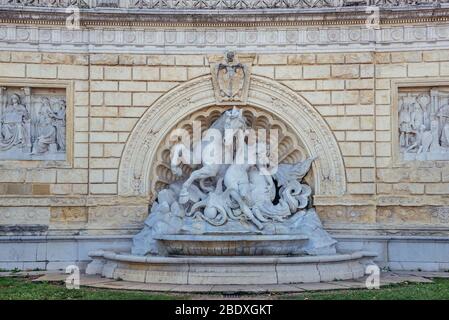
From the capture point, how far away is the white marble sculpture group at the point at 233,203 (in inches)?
587

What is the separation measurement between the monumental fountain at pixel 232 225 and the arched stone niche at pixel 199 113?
1.16 feet

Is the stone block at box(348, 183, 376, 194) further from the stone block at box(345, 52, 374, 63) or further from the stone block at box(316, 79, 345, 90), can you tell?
the stone block at box(345, 52, 374, 63)

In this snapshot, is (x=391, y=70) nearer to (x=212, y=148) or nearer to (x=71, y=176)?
(x=212, y=148)

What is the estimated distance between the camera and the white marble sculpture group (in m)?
14.9

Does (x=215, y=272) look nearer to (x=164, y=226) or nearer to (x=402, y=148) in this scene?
(x=164, y=226)

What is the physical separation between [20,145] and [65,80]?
6.12 ft

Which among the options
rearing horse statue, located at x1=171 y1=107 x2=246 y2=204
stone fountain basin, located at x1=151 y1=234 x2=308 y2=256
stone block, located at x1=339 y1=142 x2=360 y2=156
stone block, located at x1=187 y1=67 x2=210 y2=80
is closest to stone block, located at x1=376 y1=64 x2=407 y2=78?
stone block, located at x1=339 y1=142 x2=360 y2=156

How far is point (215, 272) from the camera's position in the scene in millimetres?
13094

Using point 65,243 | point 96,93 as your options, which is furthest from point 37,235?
point 96,93

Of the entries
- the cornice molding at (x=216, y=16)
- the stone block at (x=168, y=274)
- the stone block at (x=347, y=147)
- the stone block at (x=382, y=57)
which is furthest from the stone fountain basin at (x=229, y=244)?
the cornice molding at (x=216, y=16)

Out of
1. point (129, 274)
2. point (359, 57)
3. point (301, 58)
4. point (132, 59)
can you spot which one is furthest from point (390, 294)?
point (132, 59)

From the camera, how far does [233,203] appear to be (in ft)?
50.1

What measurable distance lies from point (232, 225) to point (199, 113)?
305 centimetres

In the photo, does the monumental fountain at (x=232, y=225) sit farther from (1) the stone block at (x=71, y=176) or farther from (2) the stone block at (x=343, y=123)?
(1) the stone block at (x=71, y=176)
